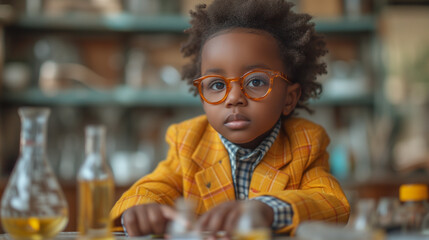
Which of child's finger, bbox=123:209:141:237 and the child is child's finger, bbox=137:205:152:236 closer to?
child's finger, bbox=123:209:141:237

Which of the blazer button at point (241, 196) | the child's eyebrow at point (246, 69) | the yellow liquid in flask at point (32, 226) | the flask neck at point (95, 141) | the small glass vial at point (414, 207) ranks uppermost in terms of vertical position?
the child's eyebrow at point (246, 69)

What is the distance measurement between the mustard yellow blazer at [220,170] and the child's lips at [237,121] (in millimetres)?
119

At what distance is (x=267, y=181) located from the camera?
3.36 ft

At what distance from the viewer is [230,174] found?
106 cm

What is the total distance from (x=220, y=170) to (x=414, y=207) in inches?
15.0

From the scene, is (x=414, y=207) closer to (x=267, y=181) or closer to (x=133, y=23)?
(x=267, y=181)

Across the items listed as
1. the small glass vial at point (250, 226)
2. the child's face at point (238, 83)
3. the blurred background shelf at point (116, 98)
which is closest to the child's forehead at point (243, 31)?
the child's face at point (238, 83)

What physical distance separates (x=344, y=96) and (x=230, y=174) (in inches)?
68.7

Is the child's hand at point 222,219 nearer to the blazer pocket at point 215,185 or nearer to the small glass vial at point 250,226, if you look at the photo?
the small glass vial at point 250,226

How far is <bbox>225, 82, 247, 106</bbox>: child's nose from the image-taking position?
956 millimetres

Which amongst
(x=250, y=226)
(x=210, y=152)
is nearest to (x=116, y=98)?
(x=210, y=152)

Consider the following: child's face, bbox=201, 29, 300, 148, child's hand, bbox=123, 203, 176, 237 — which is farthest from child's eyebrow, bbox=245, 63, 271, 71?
child's hand, bbox=123, 203, 176, 237

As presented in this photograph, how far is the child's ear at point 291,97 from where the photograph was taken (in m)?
1.10

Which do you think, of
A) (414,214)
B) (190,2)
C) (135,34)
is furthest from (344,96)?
(414,214)
